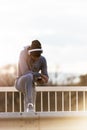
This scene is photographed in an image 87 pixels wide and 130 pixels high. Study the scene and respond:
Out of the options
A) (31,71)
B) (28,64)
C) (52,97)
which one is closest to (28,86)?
(31,71)

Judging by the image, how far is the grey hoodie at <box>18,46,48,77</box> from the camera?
24.3 ft

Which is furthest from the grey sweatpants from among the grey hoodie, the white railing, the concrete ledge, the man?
the white railing

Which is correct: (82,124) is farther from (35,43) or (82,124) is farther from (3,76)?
(3,76)

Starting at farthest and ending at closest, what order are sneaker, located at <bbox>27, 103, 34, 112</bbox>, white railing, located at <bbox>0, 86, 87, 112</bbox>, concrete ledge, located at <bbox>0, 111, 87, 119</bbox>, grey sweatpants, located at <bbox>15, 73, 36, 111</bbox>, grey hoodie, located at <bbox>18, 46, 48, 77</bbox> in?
white railing, located at <bbox>0, 86, 87, 112</bbox> → grey hoodie, located at <bbox>18, 46, 48, 77</bbox> → grey sweatpants, located at <bbox>15, 73, 36, 111</bbox> → sneaker, located at <bbox>27, 103, 34, 112</bbox> → concrete ledge, located at <bbox>0, 111, 87, 119</bbox>

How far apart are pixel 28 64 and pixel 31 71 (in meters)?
0.13

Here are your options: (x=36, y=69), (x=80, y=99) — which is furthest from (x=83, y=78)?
(x=36, y=69)

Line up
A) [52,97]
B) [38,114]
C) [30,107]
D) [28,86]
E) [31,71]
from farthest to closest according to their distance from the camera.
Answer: [52,97] → [31,71] → [28,86] → [30,107] → [38,114]

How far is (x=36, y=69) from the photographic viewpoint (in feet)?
24.5

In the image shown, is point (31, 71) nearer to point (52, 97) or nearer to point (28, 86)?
point (28, 86)

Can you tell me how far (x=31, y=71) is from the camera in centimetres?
739

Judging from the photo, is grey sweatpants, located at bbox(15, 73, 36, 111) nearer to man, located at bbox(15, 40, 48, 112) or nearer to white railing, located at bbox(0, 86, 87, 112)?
man, located at bbox(15, 40, 48, 112)

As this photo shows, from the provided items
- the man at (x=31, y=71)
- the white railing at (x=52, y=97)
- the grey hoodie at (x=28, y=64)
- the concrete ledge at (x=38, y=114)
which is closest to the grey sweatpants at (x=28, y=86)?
the man at (x=31, y=71)

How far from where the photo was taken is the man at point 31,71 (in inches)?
283

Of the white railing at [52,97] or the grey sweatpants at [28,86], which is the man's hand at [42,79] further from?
the white railing at [52,97]
